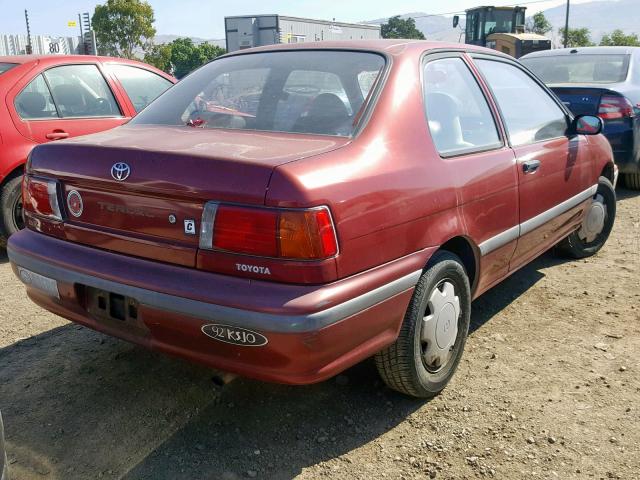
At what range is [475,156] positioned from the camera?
9.84ft

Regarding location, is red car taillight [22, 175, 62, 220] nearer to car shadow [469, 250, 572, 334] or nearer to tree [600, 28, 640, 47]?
car shadow [469, 250, 572, 334]

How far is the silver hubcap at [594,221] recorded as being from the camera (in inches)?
188

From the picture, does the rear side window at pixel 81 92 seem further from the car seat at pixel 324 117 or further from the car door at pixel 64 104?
the car seat at pixel 324 117

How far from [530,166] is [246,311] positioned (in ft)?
6.65

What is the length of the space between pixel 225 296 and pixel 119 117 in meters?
4.02

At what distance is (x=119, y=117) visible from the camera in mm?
5652

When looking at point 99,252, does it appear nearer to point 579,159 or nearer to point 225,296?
point 225,296

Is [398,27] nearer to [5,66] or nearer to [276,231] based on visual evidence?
[5,66]

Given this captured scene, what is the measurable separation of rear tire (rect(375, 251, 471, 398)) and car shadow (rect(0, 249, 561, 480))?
0.55 ft

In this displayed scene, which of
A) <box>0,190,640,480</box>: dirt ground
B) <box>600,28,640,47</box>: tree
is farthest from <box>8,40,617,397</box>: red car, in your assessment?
<box>600,28,640,47</box>: tree

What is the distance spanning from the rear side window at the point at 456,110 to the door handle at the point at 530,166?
22 centimetres

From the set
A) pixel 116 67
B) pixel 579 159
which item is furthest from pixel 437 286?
Answer: pixel 116 67

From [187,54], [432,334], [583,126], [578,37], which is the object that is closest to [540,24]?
[578,37]

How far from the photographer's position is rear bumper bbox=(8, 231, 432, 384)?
2.10m
